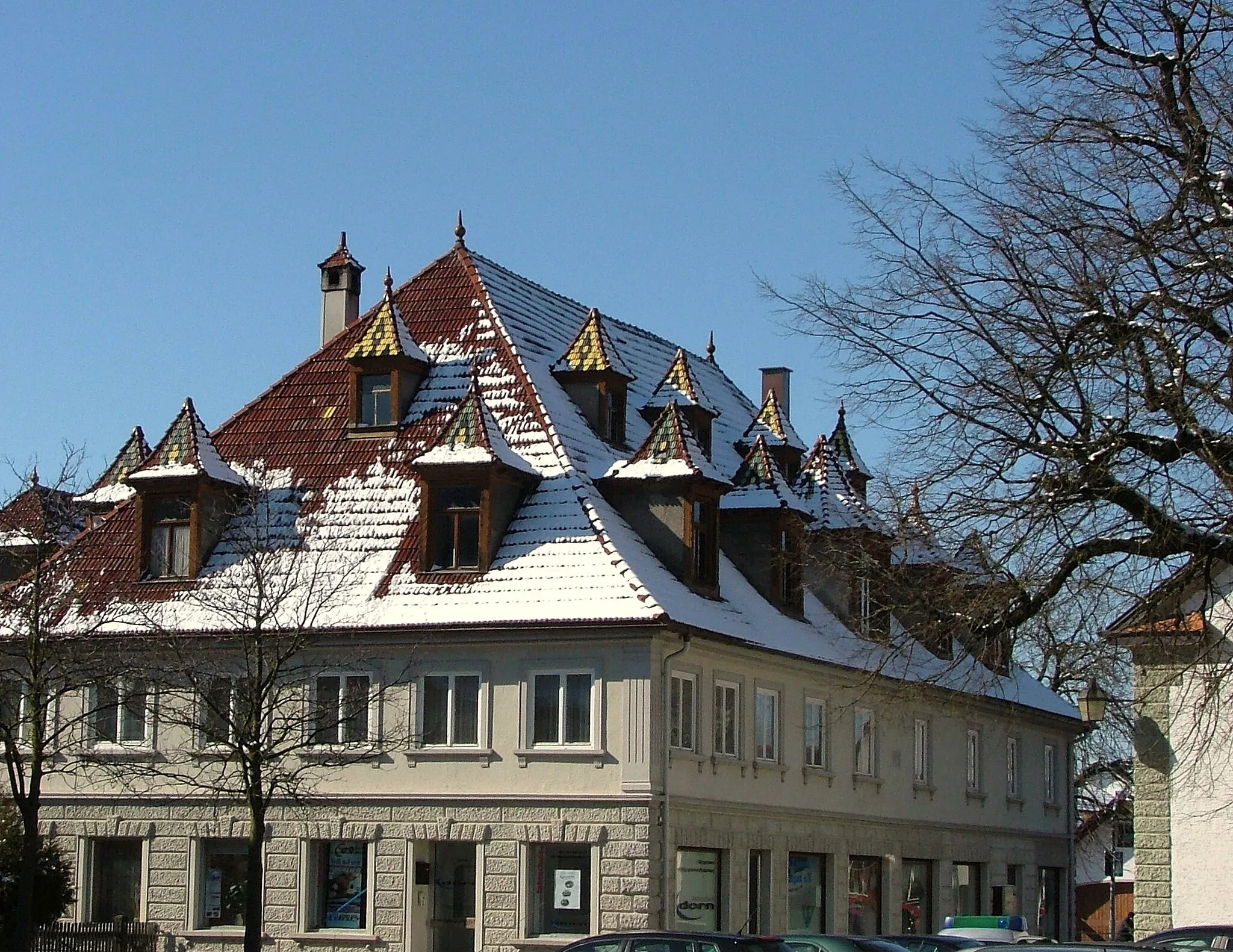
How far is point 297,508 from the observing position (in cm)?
3575

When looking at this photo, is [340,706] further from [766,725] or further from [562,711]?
[766,725]

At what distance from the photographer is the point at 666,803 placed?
31938mm

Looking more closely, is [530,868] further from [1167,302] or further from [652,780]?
[1167,302]

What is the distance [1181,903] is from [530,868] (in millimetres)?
10029

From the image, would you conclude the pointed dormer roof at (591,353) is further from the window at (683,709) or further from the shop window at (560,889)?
the shop window at (560,889)

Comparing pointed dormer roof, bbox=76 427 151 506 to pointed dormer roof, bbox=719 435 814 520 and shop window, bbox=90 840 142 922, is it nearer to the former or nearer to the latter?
shop window, bbox=90 840 142 922

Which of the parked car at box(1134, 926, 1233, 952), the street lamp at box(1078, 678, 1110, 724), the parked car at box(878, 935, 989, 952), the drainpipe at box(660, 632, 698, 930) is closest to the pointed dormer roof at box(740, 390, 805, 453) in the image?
the drainpipe at box(660, 632, 698, 930)

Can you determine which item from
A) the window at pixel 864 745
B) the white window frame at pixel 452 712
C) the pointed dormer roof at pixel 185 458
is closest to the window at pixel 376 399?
the pointed dormer roof at pixel 185 458

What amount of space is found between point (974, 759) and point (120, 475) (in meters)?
20.0

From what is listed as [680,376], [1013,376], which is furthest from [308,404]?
[1013,376]

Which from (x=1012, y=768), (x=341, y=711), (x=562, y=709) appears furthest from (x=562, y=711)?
(x=1012, y=768)

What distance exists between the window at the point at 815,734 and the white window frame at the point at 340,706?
8770mm

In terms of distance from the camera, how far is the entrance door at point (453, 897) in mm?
32844

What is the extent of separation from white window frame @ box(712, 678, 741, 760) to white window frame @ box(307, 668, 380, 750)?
5.66 metres
